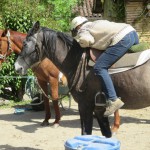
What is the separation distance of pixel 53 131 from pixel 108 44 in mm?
3095

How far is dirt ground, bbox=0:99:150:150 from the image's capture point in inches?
243

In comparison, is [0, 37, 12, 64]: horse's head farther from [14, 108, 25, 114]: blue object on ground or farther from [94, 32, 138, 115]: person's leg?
[94, 32, 138, 115]: person's leg

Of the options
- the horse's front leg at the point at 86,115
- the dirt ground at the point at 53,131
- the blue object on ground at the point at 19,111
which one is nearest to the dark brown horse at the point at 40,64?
the dirt ground at the point at 53,131

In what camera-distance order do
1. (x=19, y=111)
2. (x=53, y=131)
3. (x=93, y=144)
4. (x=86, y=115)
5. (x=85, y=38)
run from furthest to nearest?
(x=19, y=111)
(x=53, y=131)
(x=86, y=115)
(x=85, y=38)
(x=93, y=144)

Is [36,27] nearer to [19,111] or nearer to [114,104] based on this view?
[114,104]

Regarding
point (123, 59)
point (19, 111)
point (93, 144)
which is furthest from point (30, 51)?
point (19, 111)

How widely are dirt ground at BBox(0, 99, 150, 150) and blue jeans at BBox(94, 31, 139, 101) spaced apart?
1712 mm

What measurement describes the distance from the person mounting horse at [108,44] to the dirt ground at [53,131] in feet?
5.45

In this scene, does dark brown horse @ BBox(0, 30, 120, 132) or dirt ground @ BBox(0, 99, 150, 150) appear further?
dark brown horse @ BBox(0, 30, 120, 132)

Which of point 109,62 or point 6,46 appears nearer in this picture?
point 109,62

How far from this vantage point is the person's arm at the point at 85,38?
4500mm

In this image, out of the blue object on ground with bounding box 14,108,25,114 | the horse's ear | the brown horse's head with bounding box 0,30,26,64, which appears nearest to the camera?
the horse's ear

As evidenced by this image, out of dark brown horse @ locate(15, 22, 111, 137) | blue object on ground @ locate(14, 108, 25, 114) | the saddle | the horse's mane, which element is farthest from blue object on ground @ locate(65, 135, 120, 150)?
blue object on ground @ locate(14, 108, 25, 114)

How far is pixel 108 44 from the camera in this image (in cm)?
457
